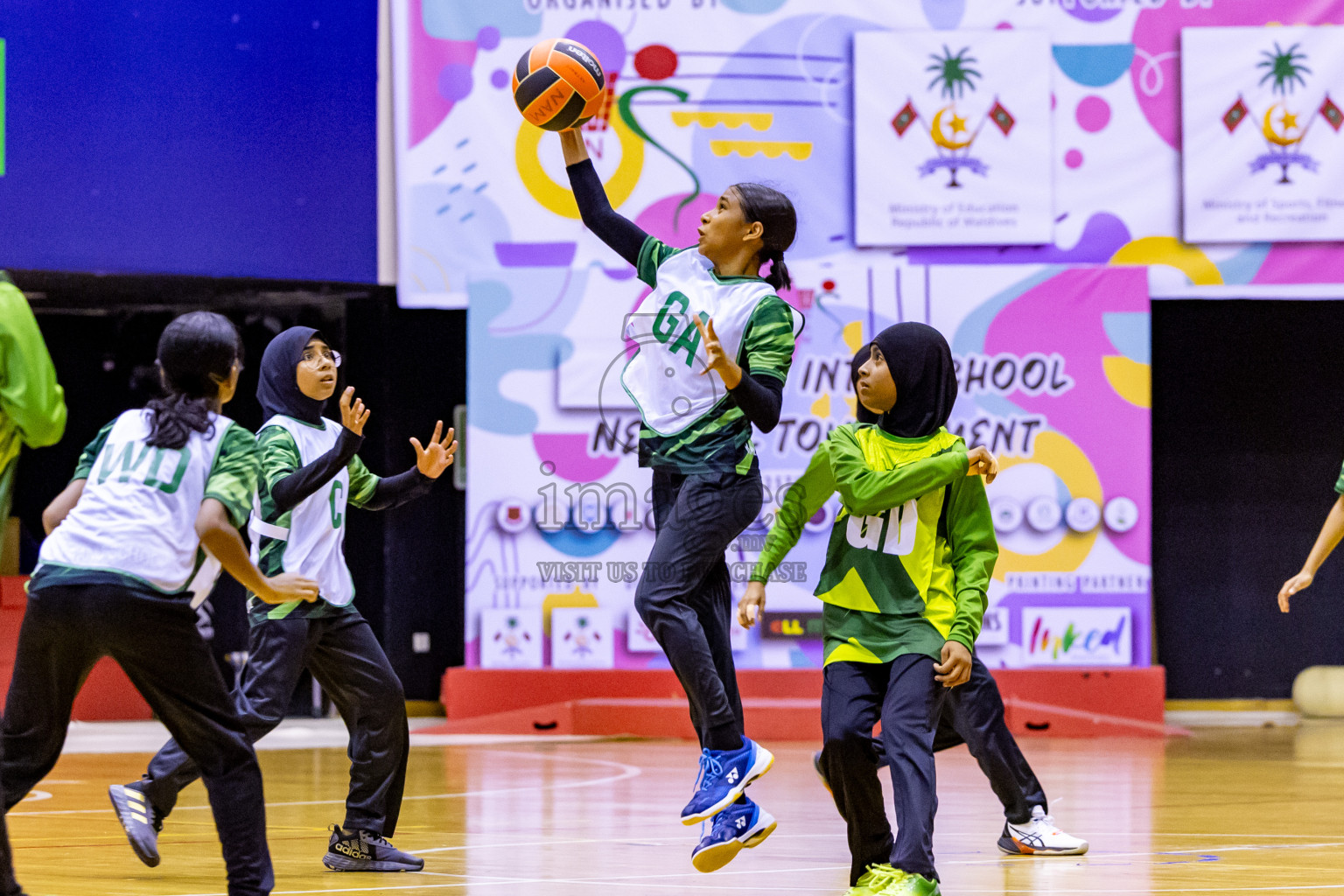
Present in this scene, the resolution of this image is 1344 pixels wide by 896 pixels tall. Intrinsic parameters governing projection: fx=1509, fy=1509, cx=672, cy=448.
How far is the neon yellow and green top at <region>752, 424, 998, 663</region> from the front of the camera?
3.95m

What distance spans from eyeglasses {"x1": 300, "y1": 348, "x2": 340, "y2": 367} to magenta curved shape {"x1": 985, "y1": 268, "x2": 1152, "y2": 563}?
5.87 meters

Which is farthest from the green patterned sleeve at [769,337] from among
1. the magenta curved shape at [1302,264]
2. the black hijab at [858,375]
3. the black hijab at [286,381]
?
the magenta curved shape at [1302,264]

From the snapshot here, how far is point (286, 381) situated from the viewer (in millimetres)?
4852

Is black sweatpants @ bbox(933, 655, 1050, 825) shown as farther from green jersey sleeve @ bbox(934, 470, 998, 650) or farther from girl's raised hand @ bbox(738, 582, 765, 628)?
girl's raised hand @ bbox(738, 582, 765, 628)

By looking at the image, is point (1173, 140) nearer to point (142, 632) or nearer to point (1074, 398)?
point (1074, 398)

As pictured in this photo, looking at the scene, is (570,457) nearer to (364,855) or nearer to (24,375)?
(364,855)

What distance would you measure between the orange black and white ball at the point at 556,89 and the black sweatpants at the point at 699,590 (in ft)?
3.62

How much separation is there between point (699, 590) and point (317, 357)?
4.97ft

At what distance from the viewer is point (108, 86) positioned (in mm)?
9141

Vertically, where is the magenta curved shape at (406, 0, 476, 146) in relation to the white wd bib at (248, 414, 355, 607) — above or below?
above

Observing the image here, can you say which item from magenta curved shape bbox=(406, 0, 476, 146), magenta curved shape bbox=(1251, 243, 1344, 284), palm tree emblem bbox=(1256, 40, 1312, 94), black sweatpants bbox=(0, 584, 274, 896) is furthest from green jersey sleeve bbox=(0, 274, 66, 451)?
palm tree emblem bbox=(1256, 40, 1312, 94)

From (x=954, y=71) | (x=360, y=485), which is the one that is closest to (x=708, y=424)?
(x=360, y=485)

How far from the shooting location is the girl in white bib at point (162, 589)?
3268mm

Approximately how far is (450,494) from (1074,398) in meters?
4.37
